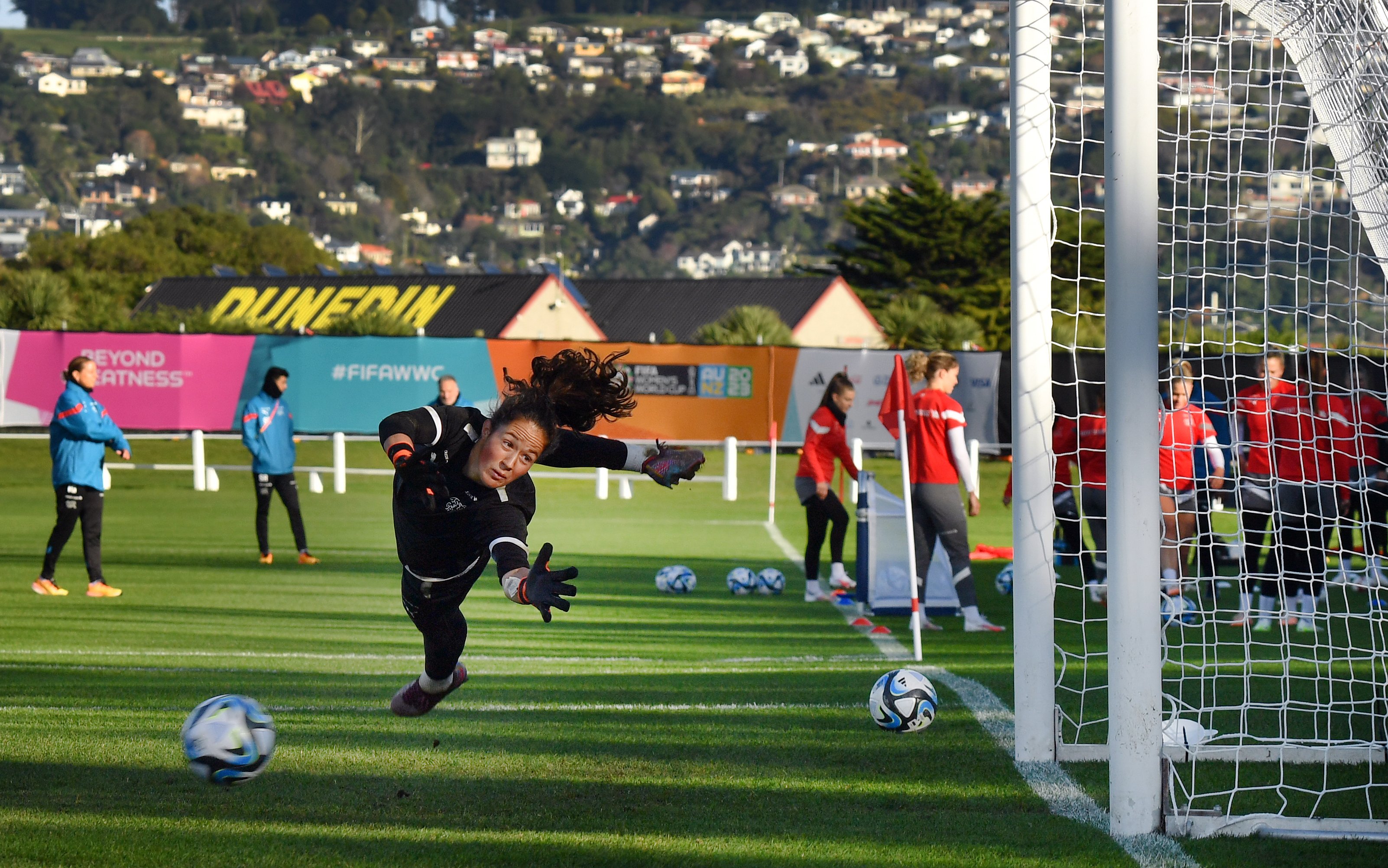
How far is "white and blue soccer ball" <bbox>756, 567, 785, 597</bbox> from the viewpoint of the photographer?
13984 millimetres

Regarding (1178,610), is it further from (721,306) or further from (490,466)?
(721,306)

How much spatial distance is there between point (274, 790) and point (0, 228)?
213066mm

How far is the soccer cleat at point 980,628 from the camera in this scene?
37.7 ft

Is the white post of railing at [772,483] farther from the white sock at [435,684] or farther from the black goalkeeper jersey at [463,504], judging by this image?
the black goalkeeper jersey at [463,504]

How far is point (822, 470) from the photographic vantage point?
43.7 ft

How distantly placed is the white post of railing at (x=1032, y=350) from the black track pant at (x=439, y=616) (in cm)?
269

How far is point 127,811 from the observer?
600 centimetres

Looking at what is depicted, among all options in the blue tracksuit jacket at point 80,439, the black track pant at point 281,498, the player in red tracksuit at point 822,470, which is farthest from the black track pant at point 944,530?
the black track pant at point 281,498

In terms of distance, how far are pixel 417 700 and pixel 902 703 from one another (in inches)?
97.8

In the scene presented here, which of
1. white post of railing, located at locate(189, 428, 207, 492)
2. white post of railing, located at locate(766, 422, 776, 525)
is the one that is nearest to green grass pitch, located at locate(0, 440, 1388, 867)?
white post of railing, located at locate(766, 422, 776, 525)

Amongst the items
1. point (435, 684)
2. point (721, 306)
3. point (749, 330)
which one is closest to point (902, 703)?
point (435, 684)

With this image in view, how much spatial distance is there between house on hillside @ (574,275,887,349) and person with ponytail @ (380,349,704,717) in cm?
5235

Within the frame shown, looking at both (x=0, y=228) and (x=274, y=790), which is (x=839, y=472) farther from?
(x=0, y=228)

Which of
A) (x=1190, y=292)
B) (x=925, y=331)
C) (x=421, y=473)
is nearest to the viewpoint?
(x=421, y=473)
